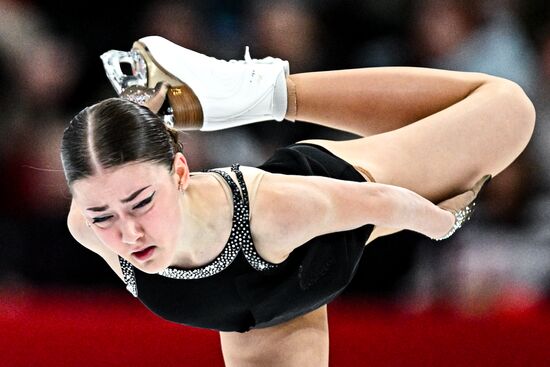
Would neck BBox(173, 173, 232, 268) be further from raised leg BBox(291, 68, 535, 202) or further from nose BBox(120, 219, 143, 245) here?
raised leg BBox(291, 68, 535, 202)

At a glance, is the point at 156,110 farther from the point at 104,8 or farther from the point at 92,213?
the point at 104,8

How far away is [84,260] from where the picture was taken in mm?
2748

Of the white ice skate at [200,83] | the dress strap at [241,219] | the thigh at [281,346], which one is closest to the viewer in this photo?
the dress strap at [241,219]

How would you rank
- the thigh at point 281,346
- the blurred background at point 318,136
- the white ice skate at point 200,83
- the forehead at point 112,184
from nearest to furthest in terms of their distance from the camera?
the forehead at point 112,184 → the thigh at point 281,346 → the white ice skate at point 200,83 → the blurred background at point 318,136

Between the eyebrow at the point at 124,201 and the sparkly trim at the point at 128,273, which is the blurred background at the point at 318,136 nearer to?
the sparkly trim at the point at 128,273

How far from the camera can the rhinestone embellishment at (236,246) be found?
170 cm

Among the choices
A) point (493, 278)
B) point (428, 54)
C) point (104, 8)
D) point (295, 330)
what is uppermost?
point (104, 8)

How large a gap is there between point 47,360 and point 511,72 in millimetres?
1881

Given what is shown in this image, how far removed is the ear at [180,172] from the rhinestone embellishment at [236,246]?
123mm

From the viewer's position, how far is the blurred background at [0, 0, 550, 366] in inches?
97.5

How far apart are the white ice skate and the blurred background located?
0.61m

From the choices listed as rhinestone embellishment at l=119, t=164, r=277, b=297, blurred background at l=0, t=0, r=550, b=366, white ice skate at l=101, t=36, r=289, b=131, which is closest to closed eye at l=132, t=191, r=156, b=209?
rhinestone embellishment at l=119, t=164, r=277, b=297

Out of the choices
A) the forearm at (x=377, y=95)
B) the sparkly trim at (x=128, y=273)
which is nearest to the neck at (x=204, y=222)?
the sparkly trim at (x=128, y=273)

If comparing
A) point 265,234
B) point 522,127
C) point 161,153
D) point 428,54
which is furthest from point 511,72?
point 161,153
